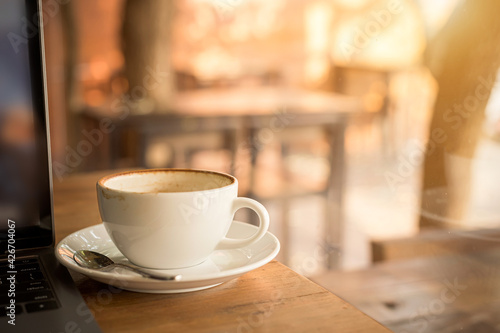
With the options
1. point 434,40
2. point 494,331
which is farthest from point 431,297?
point 434,40

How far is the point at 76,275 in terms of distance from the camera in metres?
0.46

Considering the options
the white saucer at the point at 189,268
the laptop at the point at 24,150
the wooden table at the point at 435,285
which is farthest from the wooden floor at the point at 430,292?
the laptop at the point at 24,150

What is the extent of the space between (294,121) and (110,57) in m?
2.16

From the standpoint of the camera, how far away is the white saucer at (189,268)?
0.41 meters

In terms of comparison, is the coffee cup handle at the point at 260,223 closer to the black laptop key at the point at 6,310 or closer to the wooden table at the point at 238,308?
the wooden table at the point at 238,308

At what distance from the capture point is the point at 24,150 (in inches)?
19.5

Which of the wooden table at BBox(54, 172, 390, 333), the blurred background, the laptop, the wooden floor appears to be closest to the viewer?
the wooden table at BBox(54, 172, 390, 333)

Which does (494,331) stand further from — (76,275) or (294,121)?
A: (294,121)

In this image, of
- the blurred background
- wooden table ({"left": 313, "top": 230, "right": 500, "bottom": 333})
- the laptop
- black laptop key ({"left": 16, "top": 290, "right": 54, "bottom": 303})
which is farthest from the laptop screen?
the blurred background

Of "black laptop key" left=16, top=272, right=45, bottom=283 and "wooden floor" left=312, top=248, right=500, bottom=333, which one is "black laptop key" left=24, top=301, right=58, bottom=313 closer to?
"black laptop key" left=16, top=272, right=45, bottom=283

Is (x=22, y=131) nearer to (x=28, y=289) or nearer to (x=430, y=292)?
(x=28, y=289)

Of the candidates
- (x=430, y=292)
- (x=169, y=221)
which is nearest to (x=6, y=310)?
(x=169, y=221)

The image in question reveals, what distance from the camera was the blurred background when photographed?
4.04 feet

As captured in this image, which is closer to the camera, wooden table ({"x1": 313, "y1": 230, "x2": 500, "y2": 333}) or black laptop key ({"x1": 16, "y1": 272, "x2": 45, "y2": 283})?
black laptop key ({"x1": 16, "y1": 272, "x2": 45, "y2": 283})
